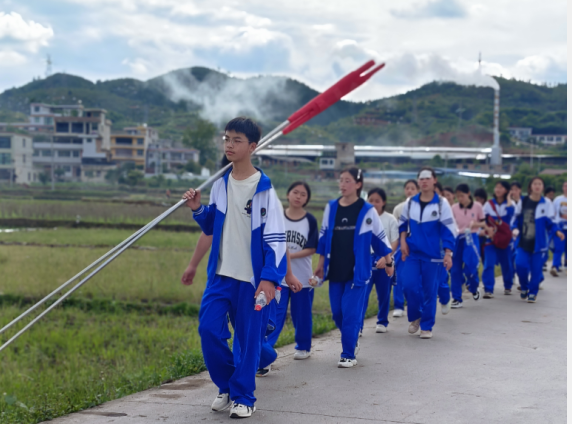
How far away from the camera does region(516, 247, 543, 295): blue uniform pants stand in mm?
11570

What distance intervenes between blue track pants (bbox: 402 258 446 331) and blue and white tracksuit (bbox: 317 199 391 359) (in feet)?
4.41

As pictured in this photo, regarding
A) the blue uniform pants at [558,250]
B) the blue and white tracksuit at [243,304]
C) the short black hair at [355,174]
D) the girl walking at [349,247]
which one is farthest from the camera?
the blue uniform pants at [558,250]

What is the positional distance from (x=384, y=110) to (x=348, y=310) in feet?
213

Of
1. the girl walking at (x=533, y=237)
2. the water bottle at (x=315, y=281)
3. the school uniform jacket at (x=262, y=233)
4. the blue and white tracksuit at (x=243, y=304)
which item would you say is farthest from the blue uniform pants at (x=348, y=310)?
the girl walking at (x=533, y=237)

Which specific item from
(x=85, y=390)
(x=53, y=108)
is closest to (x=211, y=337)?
(x=85, y=390)

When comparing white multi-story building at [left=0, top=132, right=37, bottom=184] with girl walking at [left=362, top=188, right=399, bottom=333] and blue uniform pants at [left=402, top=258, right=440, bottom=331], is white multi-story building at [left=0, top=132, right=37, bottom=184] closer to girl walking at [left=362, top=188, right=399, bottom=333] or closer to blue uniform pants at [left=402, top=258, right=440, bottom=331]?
girl walking at [left=362, top=188, right=399, bottom=333]

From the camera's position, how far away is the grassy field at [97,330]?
665 cm

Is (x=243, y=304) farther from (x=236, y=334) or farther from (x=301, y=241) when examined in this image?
(x=301, y=241)

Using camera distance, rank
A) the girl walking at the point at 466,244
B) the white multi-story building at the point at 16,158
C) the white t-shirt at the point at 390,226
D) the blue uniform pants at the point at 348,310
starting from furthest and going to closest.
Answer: the white multi-story building at the point at 16,158 < the girl walking at the point at 466,244 < the white t-shirt at the point at 390,226 < the blue uniform pants at the point at 348,310

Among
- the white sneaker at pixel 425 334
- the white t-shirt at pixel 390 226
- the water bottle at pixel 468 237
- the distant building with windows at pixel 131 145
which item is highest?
the distant building with windows at pixel 131 145

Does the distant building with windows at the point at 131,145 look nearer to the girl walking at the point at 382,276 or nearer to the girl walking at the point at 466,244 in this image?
the girl walking at the point at 466,244

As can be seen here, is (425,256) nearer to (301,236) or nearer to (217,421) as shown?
(301,236)

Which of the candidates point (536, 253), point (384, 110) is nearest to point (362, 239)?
point (536, 253)

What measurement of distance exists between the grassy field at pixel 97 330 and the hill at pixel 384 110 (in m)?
31.8
